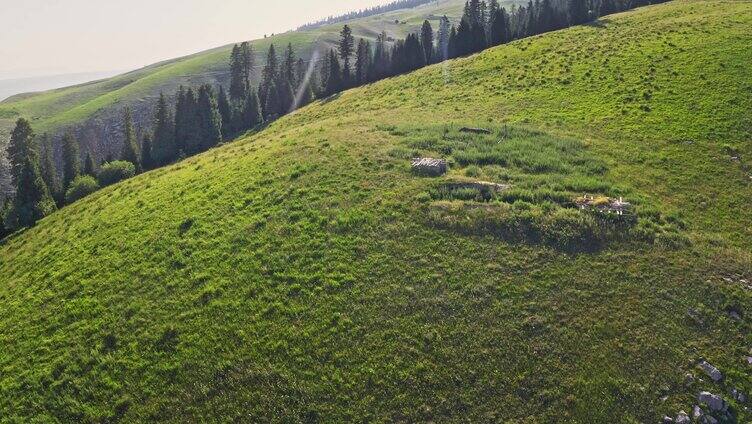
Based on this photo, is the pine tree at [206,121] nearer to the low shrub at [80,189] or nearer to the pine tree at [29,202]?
the low shrub at [80,189]

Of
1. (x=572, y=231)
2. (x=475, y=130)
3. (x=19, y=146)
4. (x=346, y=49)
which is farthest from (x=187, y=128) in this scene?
(x=572, y=231)

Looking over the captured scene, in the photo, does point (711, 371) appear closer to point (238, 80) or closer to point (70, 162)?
point (70, 162)

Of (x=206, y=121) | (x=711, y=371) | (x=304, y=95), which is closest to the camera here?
(x=711, y=371)

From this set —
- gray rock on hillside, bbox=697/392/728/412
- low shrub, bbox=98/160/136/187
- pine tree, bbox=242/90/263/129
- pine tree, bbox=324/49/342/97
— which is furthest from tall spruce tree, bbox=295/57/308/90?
gray rock on hillside, bbox=697/392/728/412

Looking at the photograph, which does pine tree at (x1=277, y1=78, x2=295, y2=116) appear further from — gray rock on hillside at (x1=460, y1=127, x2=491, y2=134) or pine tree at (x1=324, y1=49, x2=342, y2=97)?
gray rock on hillside at (x1=460, y1=127, x2=491, y2=134)

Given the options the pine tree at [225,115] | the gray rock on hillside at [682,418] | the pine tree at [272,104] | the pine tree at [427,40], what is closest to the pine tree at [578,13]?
the pine tree at [427,40]

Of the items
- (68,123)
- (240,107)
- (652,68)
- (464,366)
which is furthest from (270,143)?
(68,123)

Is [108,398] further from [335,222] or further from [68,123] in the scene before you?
[68,123]
